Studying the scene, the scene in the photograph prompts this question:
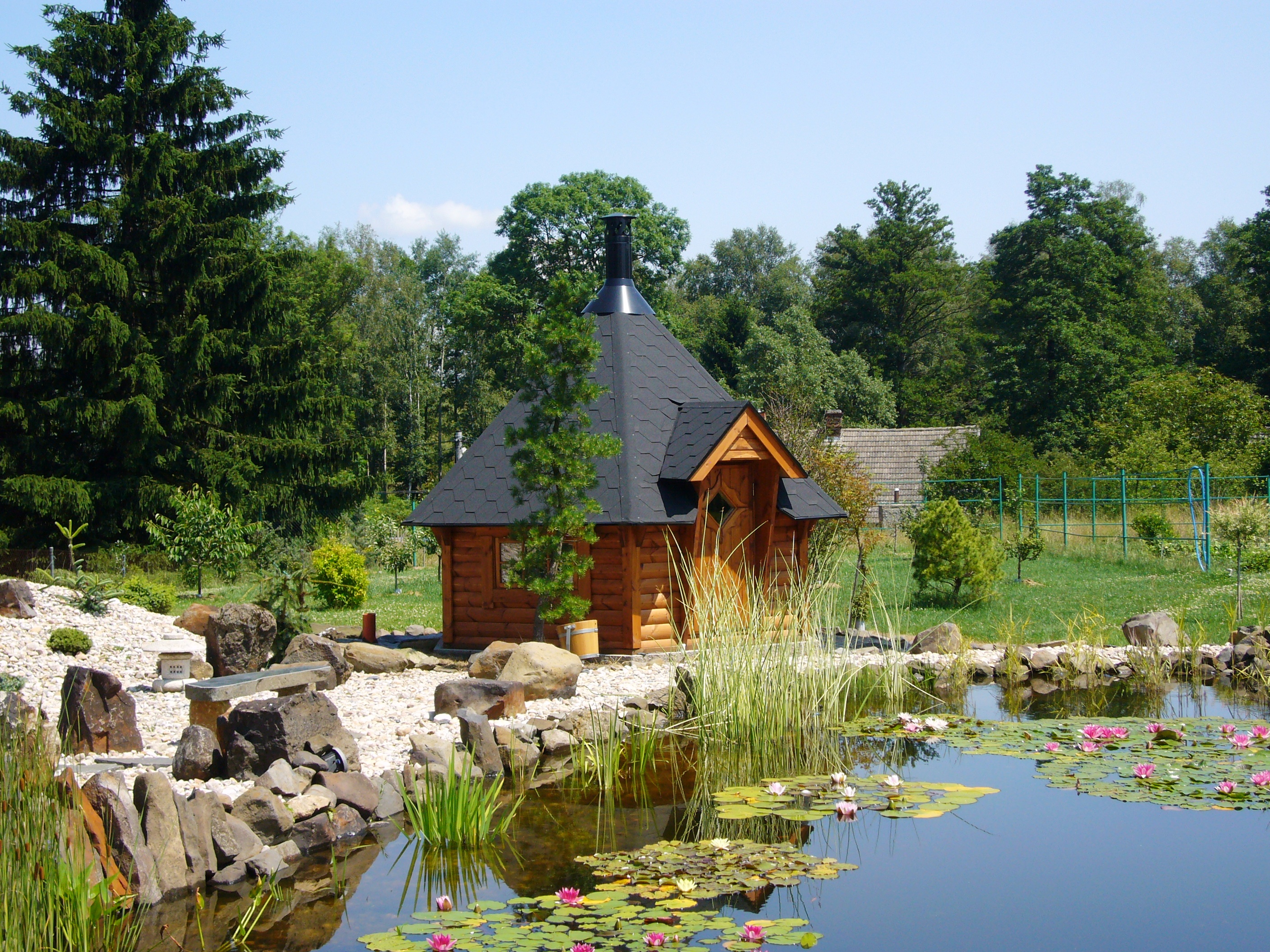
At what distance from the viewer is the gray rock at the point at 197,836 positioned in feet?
18.3

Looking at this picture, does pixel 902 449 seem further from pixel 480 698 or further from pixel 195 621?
pixel 480 698

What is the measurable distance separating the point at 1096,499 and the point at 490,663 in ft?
58.3

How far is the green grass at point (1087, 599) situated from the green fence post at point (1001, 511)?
8.14 feet

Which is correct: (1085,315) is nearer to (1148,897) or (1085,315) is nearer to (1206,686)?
(1206,686)

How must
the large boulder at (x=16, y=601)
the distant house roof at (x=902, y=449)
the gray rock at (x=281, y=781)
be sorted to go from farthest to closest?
the distant house roof at (x=902, y=449)
the large boulder at (x=16, y=601)
the gray rock at (x=281, y=781)

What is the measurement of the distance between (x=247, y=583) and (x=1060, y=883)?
17.6 m

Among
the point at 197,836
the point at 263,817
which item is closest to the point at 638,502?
the point at 263,817

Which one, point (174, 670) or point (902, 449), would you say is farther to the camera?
point (902, 449)

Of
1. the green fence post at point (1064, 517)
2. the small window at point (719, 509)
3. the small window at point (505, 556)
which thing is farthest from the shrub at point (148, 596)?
the green fence post at point (1064, 517)

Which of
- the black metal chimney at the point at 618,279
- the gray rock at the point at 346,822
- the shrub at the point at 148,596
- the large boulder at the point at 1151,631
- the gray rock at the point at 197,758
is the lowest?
the gray rock at the point at 346,822

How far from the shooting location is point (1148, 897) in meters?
5.43

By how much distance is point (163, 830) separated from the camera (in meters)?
5.51

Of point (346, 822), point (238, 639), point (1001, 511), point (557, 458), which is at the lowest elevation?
point (346, 822)

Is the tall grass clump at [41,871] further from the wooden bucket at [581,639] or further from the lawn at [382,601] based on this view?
the wooden bucket at [581,639]
